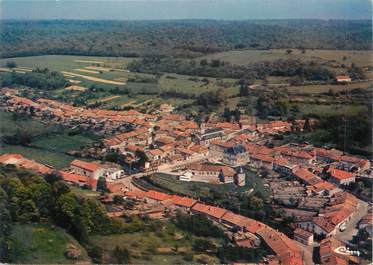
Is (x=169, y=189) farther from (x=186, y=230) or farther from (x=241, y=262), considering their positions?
(x=241, y=262)

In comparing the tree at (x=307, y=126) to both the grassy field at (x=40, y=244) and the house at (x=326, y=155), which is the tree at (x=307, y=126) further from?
the grassy field at (x=40, y=244)

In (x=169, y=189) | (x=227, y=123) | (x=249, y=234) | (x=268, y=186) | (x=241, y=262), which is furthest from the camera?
(x=227, y=123)

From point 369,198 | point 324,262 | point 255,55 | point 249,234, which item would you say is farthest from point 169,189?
point 255,55

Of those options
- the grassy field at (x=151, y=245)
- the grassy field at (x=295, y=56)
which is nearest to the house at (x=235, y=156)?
the grassy field at (x=151, y=245)

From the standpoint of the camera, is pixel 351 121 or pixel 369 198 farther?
pixel 351 121

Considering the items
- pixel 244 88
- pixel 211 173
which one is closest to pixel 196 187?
pixel 211 173

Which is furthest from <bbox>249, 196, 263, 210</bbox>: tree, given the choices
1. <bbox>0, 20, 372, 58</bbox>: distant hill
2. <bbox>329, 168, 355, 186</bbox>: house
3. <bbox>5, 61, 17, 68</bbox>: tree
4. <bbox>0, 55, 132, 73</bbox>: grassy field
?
<bbox>5, 61, 17, 68</bbox>: tree
